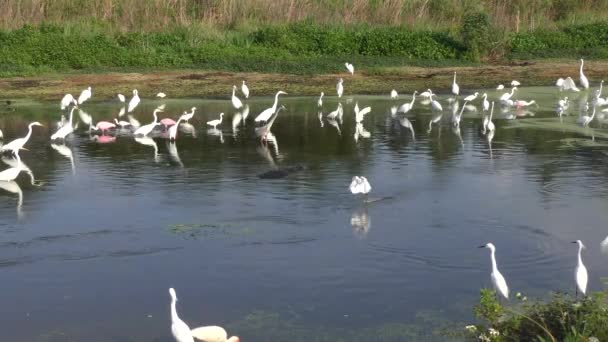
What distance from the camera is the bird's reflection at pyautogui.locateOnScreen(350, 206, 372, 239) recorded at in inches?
413

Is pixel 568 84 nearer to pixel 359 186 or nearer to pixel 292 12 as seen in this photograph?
pixel 292 12

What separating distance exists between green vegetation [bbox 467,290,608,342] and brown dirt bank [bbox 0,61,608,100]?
18.1 m

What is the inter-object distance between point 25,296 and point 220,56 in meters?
19.6

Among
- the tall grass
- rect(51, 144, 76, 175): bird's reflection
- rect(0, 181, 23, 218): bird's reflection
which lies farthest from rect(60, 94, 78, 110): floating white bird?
rect(0, 181, 23, 218): bird's reflection

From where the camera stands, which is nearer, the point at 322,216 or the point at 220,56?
the point at 322,216

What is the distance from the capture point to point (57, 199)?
40.9 feet

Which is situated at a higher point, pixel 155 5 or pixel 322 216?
pixel 155 5

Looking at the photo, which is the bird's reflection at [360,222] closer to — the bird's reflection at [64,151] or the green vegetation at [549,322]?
the green vegetation at [549,322]

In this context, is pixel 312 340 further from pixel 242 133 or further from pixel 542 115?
pixel 542 115

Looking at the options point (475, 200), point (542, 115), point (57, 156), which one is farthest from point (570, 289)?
point (542, 115)

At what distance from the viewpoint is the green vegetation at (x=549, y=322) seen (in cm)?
643

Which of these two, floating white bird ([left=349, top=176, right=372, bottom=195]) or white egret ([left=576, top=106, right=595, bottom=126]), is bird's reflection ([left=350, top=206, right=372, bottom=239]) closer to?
floating white bird ([left=349, top=176, right=372, bottom=195])

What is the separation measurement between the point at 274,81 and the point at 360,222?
51.0ft

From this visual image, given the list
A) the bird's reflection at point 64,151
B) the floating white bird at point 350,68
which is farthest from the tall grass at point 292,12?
the bird's reflection at point 64,151
